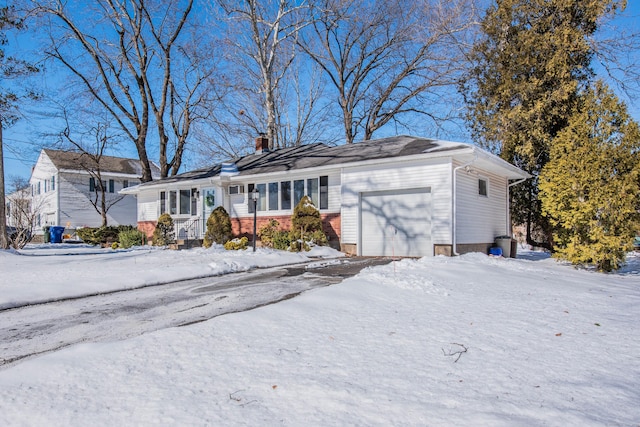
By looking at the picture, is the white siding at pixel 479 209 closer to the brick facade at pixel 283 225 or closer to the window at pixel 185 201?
the brick facade at pixel 283 225

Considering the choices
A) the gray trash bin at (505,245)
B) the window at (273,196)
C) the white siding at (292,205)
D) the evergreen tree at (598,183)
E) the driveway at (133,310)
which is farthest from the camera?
the window at (273,196)

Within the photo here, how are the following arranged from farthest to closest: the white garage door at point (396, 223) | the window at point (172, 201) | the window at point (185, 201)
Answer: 1. the window at point (172, 201)
2. the window at point (185, 201)
3. the white garage door at point (396, 223)

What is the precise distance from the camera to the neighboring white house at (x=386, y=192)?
11406 millimetres

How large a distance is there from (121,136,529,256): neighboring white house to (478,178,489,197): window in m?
0.03

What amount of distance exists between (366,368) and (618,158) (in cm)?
960

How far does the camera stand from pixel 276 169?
14680mm

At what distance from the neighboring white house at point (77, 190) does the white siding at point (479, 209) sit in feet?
88.0

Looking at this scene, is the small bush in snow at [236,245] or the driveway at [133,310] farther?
the small bush in snow at [236,245]

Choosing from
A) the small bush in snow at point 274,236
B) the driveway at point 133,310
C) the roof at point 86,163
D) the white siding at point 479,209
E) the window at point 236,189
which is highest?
the roof at point 86,163

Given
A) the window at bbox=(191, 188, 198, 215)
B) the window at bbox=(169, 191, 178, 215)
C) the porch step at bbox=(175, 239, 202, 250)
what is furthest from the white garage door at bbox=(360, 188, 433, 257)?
the window at bbox=(169, 191, 178, 215)

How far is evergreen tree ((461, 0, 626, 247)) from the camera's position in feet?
46.9

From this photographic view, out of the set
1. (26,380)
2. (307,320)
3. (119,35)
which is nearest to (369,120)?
(119,35)

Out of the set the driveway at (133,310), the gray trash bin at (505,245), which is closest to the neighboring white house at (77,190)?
the driveway at (133,310)

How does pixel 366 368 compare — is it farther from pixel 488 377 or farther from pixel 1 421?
pixel 1 421
